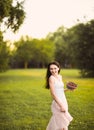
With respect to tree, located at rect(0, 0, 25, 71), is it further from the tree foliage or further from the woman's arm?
the tree foliage

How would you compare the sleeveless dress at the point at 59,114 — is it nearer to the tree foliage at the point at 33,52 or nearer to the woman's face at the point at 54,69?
the woman's face at the point at 54,69

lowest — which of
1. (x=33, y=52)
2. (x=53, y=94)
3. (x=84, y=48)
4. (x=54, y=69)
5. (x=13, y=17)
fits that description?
(x=53, y=94)

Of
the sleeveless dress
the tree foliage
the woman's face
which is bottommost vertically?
the sleeveless dress

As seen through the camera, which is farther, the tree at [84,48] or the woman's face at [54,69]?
the tree at [84,48]

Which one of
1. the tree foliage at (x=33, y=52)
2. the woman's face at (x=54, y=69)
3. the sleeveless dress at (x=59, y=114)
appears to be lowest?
the sleeveless dress at (x=59, y=114)

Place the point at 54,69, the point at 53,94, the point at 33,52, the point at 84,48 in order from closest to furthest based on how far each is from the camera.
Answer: the point at 53,94 < the point at 54,69 < the point at 84,48 < the point at 33,52

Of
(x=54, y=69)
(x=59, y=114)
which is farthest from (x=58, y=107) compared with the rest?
(x=54, y=69)

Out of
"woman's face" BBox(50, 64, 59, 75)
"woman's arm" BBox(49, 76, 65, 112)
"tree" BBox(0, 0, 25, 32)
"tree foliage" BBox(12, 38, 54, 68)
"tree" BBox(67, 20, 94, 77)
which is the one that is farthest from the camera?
"tree foliage" BBox(12, 38, 54, 68)

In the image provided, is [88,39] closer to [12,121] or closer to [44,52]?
[12,121]

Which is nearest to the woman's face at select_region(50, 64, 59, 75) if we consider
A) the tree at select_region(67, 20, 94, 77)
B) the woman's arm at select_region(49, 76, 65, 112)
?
the woman's arm at select_region(49, 76, 65, 112)

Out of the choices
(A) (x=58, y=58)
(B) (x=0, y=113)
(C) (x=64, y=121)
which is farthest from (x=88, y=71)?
(A) (x=58, y=58)

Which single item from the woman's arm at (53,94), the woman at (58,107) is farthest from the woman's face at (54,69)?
the woman's arm at (53,94)

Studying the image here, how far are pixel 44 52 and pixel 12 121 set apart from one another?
68.6 meters

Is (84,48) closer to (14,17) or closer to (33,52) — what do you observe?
(14,17)
